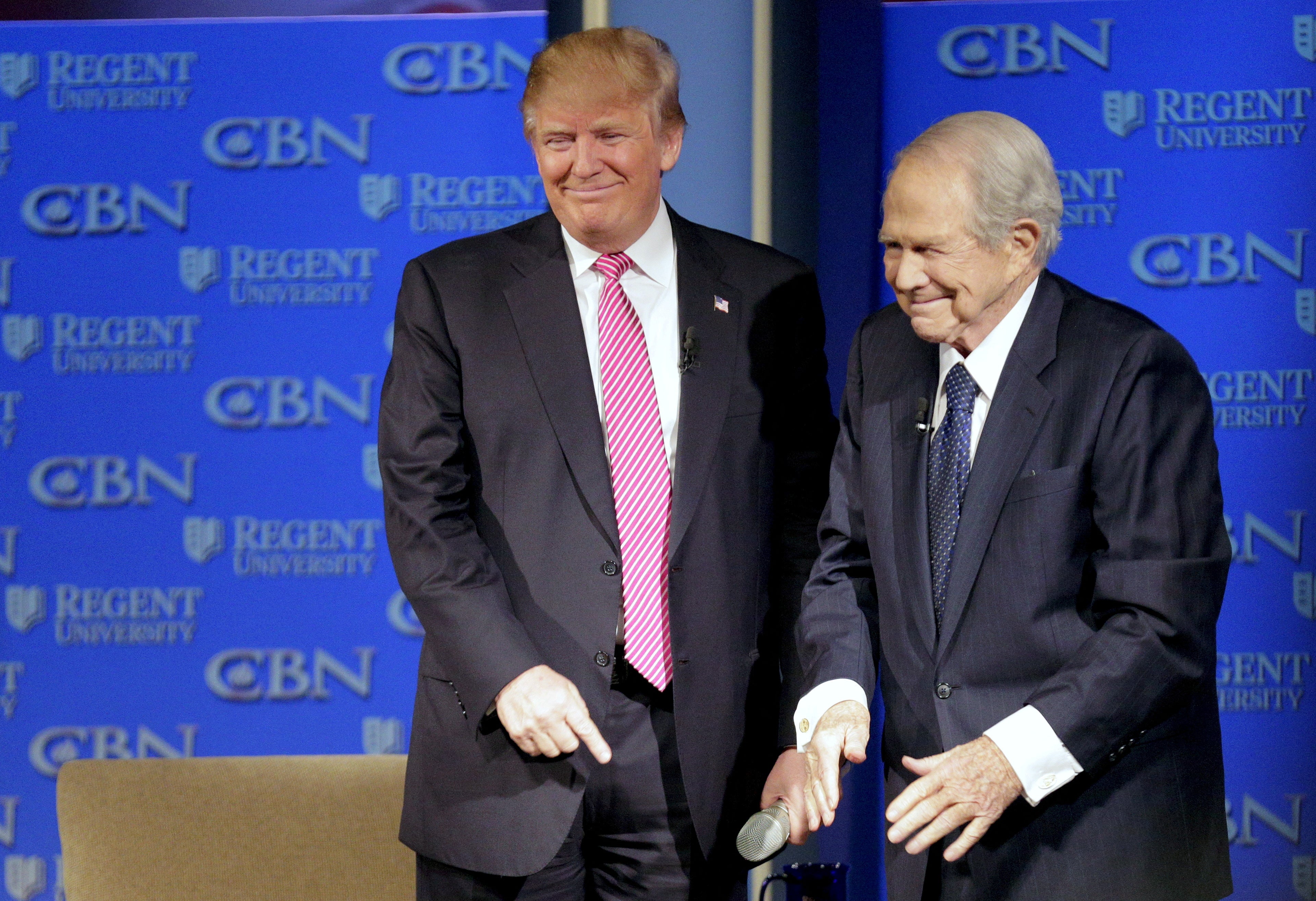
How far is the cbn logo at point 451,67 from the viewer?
10.1ft

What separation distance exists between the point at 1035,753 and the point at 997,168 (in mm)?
711

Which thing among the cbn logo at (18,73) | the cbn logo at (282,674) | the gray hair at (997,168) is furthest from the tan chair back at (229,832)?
the cbn logo at (18,73)

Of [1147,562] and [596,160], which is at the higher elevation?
[596,160]

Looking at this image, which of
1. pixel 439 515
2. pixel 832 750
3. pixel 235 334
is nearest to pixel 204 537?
pixel 235 334

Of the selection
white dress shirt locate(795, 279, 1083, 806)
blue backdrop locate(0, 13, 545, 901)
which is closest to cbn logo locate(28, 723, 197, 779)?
blue backdrop locate(0, 13, 545, 901)

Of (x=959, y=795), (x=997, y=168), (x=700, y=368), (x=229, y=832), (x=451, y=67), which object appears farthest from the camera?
(x=451, y=67)

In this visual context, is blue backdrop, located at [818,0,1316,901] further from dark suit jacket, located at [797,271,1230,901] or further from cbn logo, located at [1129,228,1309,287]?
dark suit jacket, located at [797,271,1230,901]

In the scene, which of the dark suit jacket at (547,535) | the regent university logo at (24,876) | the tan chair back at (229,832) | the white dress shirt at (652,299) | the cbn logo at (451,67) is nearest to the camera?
the dark suit jacket at (547,535)

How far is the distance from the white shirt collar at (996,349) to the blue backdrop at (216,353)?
1.70 m

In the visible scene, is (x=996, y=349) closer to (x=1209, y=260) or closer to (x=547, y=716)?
(x=547, y=716)

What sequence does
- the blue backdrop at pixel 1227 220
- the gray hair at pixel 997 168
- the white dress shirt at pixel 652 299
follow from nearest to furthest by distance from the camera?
the gray hair at pixel 997 168, the white dress shirt at pixel 652 299, the blue backdrop at pixel 1227 220

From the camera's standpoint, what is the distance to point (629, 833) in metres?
1.88

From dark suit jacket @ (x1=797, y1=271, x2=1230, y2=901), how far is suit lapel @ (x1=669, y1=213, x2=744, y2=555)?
336 mm

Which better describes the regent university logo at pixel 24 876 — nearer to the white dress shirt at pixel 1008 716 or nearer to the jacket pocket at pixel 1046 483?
the white dress shirt at pixel 1008 716
